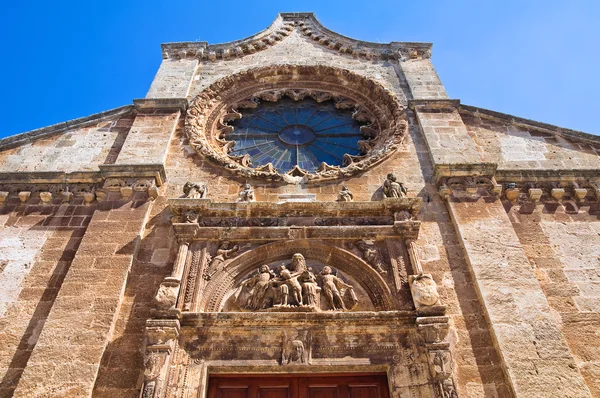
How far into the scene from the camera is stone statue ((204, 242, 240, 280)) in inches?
276

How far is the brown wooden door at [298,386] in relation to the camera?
5.93m

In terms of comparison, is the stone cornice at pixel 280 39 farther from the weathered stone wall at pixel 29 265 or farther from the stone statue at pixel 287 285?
the stone statue at pixel 287 285

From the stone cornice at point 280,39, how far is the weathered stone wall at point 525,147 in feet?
9.63

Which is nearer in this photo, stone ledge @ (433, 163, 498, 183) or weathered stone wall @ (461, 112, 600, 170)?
stone ledge @ (433, 163, 498, 183)

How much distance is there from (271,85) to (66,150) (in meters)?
4.66

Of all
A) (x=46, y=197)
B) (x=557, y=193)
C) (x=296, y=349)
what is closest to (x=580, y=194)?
(x=557, y=193)

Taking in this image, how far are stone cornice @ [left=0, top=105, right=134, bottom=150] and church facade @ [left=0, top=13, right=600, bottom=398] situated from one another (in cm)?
3

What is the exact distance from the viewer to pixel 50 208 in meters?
8.10

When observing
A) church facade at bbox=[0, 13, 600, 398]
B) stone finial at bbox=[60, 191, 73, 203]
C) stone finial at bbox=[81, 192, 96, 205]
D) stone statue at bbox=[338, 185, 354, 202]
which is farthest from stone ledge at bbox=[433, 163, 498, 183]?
stone finial at bbox=[60, 191, 73, 203]

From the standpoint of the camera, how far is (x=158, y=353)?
585 cm

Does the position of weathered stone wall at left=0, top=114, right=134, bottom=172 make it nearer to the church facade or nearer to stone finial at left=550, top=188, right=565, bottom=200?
the church facade

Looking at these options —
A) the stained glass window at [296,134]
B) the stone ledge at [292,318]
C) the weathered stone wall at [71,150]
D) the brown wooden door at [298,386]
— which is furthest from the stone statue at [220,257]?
the weathered stone wall at [71,150]

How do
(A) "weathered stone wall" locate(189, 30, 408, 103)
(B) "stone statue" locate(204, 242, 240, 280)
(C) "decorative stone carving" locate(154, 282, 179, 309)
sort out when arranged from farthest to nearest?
(A) "weathered stone wall" locate(189, 30, 408, 103) → (B) "stone statue" locate(204, 242, 240, 280) → (C) "decorative stone carving" locate(154, 282, 179, 309)

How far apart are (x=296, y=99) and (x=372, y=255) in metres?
5.38
